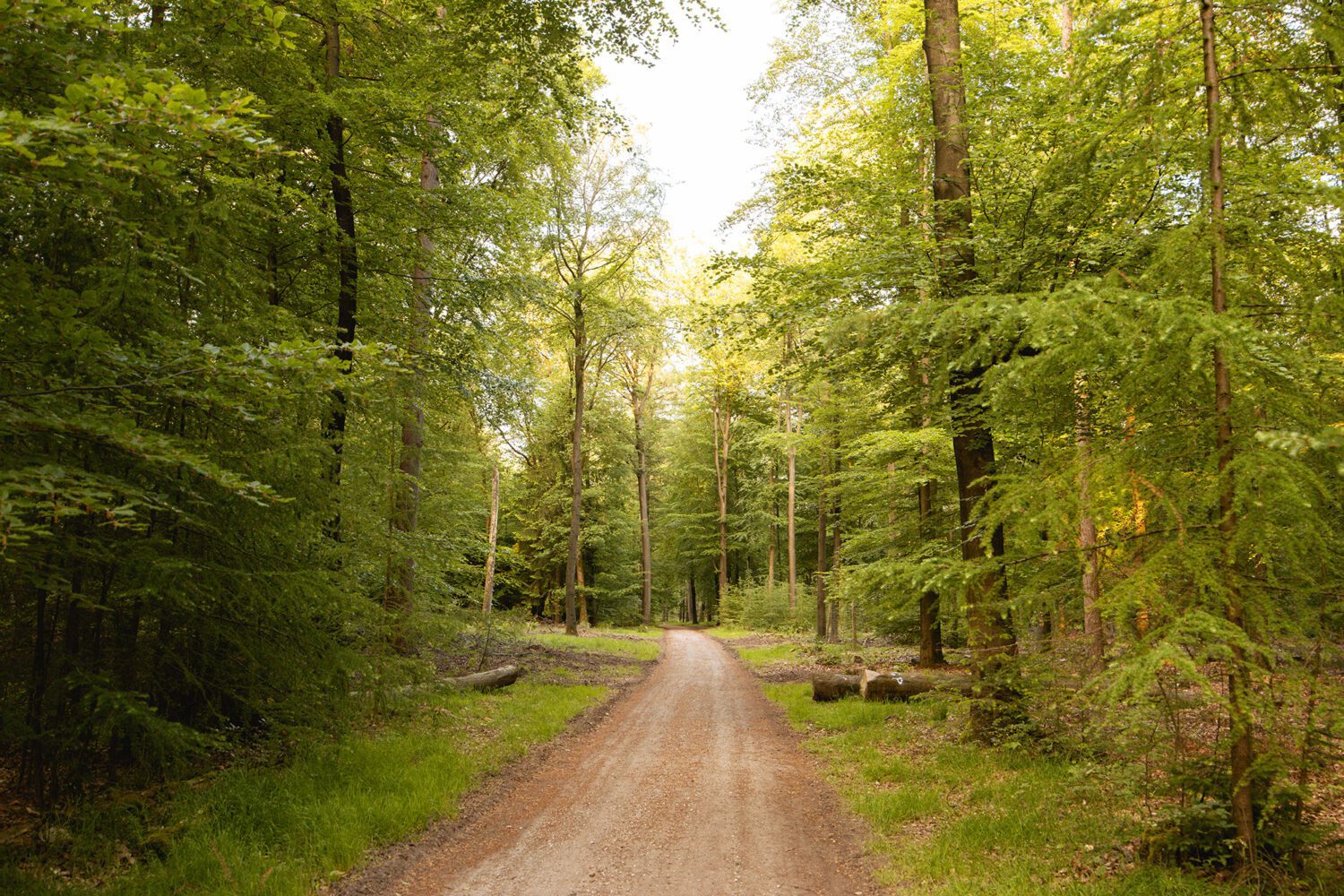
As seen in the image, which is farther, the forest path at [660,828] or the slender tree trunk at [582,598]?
the slender tree trunk at [582,598]

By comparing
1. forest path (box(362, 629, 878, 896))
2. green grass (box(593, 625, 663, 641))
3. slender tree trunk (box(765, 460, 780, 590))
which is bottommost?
green grass (box(593, 625, 663, 641))

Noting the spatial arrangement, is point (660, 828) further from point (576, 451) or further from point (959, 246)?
point (576, 451)

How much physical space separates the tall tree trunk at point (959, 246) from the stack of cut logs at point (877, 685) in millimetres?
2846

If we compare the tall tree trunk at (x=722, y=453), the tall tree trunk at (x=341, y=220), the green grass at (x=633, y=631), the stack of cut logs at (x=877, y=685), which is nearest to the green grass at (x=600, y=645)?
the green grass at (x=633, y=631)

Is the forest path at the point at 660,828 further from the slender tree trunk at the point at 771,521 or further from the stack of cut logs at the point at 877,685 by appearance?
the slender tree trunk at the point at 771,521

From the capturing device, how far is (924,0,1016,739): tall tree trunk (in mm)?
7512

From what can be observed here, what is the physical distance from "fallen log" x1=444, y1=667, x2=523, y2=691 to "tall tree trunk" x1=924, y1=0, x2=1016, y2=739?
7.91m

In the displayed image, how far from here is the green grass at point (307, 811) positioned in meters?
4.56

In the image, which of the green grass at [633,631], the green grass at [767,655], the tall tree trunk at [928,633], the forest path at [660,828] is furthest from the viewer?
the green grass at [633,631]

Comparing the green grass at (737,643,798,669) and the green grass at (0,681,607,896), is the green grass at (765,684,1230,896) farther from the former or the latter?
the green grass at (737,643,798,669)

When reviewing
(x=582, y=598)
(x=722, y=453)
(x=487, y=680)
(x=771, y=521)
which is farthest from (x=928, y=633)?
(x=722, y=453)

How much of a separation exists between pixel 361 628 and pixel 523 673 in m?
6.71

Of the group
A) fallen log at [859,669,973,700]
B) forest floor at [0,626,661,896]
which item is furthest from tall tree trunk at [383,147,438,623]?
fallen log at [859,669,973,700]

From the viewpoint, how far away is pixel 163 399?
4.75 metres
